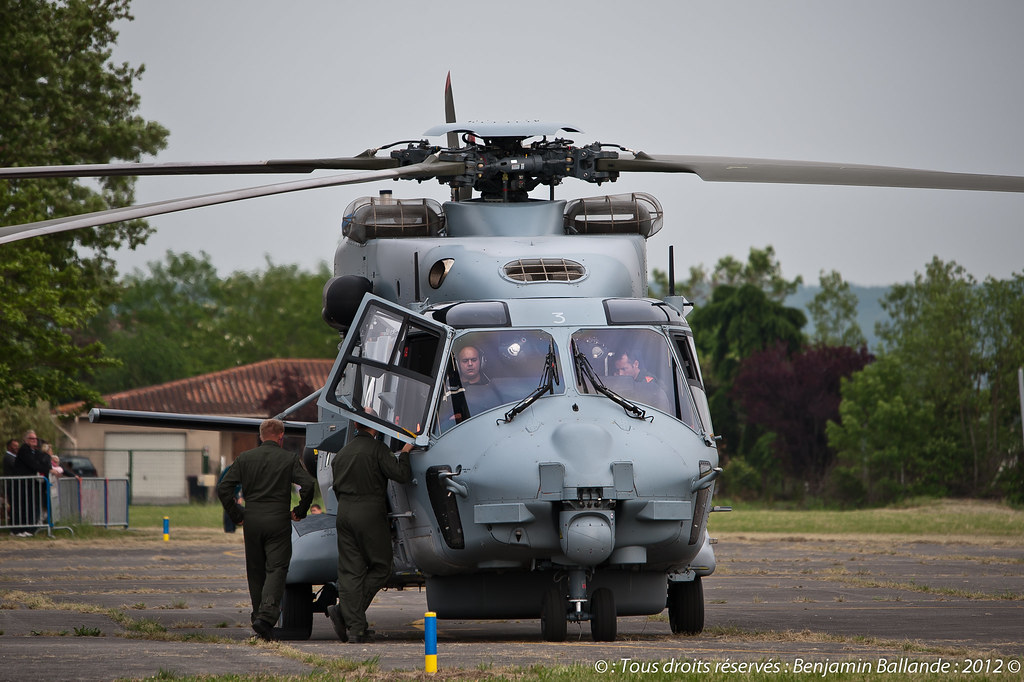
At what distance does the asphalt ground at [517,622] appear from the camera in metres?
9.20

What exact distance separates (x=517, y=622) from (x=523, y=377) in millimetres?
4589

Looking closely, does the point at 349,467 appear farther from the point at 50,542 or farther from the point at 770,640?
the point at 50,542

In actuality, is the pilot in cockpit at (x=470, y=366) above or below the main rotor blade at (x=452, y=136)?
below

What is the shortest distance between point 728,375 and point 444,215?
60.5 meters

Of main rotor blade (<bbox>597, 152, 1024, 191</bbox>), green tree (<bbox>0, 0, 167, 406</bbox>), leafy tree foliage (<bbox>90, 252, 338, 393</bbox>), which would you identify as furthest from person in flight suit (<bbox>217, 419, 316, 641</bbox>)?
leafy tree foliage (<bbox>90, 252, 338, 393</bbox>)

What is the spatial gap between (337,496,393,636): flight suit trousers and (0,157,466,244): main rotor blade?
103 inches

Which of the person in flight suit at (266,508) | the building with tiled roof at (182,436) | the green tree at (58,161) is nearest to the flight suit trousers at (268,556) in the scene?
the person in flight suit at (266,508)

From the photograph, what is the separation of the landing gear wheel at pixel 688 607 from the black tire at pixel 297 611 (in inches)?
131

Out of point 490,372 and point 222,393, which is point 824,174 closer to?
point 490,372

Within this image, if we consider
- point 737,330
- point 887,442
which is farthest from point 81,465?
point 737,330

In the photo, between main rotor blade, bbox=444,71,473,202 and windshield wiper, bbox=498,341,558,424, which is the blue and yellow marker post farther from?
main rotor blade, bbox=444,71,473,202

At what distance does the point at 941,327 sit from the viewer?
172 ft

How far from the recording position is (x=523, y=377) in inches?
436

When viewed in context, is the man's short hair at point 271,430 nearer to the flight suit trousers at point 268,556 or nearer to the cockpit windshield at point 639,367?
the flight suit trousers at point 268,556
